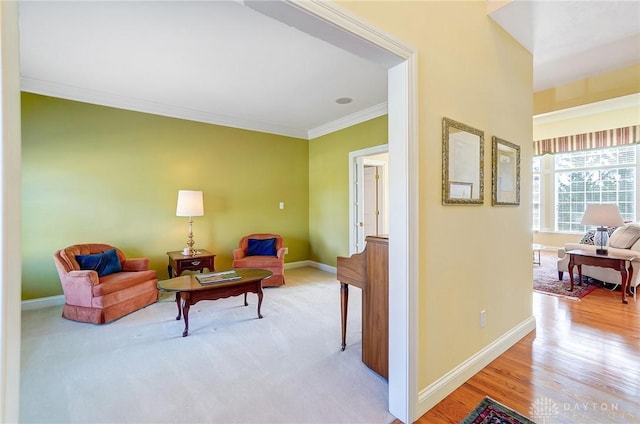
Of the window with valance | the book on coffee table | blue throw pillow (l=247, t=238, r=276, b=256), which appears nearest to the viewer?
the book on coffee table

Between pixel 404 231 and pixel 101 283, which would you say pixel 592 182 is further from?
pixel 101 283

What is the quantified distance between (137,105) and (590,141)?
8673 millimetres

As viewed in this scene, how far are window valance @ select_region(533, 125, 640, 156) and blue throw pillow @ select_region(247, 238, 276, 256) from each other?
682cm

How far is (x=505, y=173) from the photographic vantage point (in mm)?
2398

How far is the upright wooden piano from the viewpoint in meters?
A: 2.00

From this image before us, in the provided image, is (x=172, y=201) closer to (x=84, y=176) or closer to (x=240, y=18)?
(x=84, y=176)

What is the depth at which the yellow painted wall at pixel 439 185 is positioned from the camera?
1.70 metres

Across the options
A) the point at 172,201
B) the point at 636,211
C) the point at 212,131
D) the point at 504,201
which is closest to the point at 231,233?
the point at 172,201

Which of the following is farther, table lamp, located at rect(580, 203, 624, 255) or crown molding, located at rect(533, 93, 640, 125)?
crown molding, located at rect(533, 93, 640, 125)

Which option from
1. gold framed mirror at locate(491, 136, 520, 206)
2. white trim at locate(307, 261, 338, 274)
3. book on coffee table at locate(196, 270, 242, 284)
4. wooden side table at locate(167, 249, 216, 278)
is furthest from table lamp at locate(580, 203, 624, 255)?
wooden side table at locate(167, 249, 216, 278)

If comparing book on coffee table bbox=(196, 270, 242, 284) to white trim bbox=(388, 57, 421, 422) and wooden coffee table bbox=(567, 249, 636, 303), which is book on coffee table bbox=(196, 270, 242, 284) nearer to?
white trim bbox=(388, 57, 421, 422)

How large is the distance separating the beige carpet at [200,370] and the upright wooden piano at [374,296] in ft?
0.42

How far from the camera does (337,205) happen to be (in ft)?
17.1

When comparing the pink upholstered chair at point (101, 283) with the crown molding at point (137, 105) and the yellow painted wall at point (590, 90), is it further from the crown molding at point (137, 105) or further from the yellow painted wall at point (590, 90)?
the yellow painted wall at point (590, 90)
